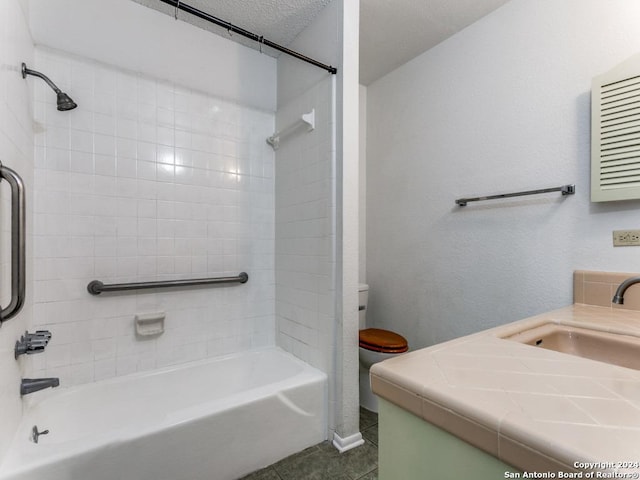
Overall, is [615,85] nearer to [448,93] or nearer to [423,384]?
[448,93]

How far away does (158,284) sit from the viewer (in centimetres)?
181

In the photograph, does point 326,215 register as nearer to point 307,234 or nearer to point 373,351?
point 307,234

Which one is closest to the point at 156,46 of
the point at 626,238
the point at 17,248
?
the point at 17,248

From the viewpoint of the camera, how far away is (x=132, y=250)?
5.91 feet

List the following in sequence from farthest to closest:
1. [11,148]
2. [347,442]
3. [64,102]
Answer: [347,442] < [64,102] < [11,148]

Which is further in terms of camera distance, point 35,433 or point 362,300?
point 362,300

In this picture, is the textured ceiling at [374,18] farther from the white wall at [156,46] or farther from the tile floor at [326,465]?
the tile floor at [326,465]

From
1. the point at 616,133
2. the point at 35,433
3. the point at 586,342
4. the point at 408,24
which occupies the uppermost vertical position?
the point at 408,24

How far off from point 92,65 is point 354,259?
174cm

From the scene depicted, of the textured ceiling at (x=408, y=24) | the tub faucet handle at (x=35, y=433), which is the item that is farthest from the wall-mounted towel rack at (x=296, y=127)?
the tub faucet handle at (x=35, y=433)

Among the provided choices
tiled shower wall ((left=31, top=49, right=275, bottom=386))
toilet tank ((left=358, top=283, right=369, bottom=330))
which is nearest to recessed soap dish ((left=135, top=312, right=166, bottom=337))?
tiled shower wall ((left=31, top=49, right=275, bottom=386))

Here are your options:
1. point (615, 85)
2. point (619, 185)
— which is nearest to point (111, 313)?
point (619, 185)

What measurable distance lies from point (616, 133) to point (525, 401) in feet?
4.81

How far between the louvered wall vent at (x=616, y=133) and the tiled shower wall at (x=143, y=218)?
1824 millimetres
